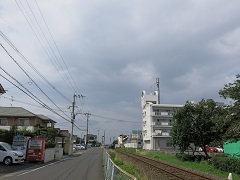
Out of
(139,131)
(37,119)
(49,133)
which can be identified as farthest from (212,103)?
(139,131)

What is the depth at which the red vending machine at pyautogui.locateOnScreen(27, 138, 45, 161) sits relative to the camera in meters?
27.5

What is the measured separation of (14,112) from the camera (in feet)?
160

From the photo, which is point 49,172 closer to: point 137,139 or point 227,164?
point 227,164

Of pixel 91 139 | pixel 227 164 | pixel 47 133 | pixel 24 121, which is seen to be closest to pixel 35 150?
pixel 47 133

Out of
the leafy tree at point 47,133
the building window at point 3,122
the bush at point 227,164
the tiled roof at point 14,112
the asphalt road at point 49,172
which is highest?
the tiled roof at point 14,112

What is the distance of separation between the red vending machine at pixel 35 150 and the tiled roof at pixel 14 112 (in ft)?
69.3

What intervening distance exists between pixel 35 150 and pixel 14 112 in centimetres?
2361

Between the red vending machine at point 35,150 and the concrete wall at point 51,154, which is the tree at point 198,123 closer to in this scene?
the concrete wall at point 51,154

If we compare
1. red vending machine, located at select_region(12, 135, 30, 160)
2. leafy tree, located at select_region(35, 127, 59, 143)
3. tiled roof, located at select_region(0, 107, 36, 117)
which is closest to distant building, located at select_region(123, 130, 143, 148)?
leafy tree, located at select_region(35, 127, 59, 143)

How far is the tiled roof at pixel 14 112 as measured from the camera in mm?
47747

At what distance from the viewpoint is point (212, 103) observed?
29.9 meters

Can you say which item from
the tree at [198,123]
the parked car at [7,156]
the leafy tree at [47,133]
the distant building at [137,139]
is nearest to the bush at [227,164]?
the tree at [198,123]

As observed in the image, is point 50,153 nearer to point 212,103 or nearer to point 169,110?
point 212,103

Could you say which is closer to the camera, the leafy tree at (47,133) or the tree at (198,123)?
the tree at (198,123)
